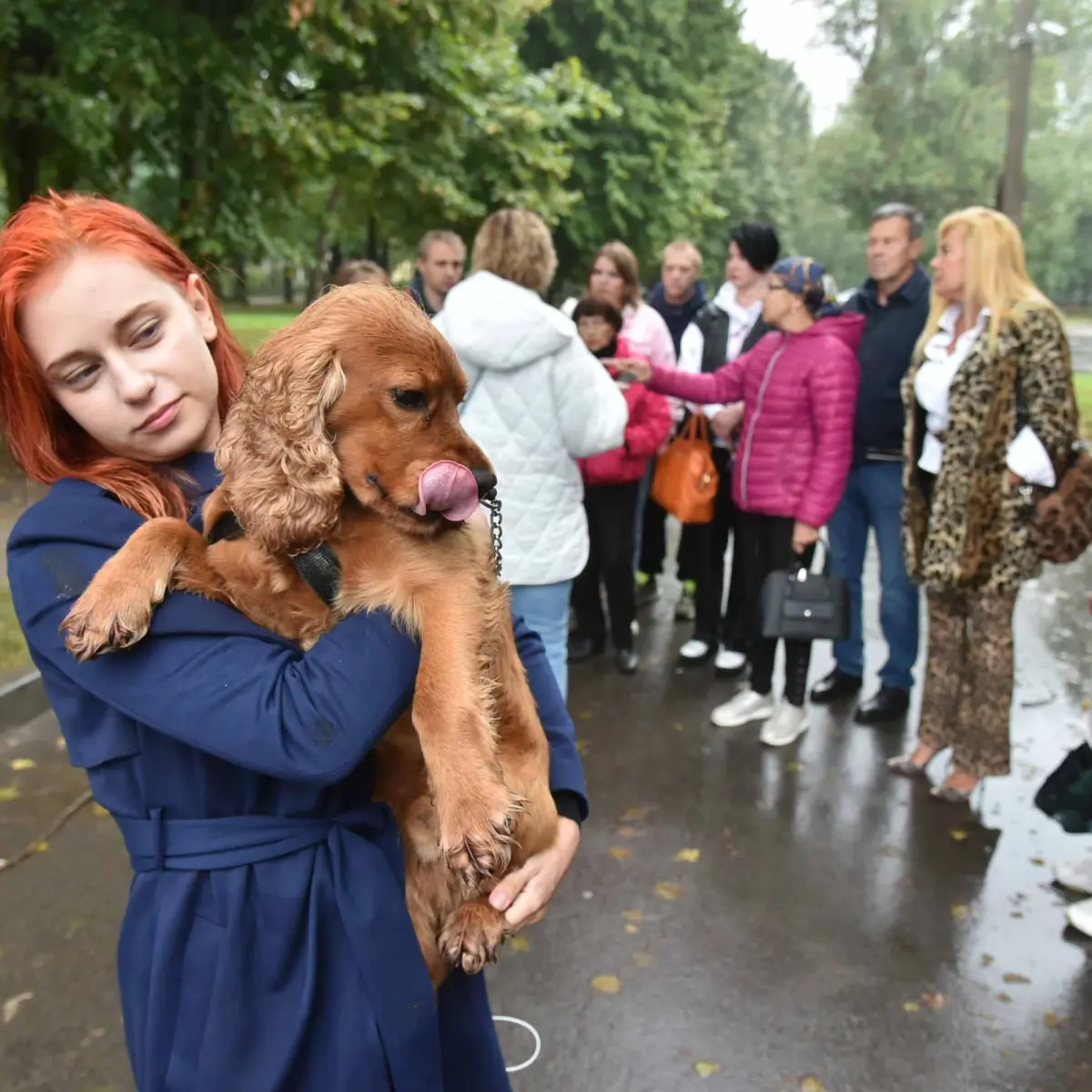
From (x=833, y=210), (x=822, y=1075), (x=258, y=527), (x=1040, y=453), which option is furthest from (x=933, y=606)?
(x=833, y=210)

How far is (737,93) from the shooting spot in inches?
1233

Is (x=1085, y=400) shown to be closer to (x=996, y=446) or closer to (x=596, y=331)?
(x=596, y=331)

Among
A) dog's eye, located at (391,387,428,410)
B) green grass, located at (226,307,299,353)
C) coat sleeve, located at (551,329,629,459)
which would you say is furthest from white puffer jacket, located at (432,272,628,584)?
dog's eye, located at (391,387,428,410)

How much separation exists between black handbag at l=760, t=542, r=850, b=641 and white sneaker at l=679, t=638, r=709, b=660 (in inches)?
74.2

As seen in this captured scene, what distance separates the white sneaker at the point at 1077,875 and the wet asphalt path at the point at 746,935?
3.9 inches

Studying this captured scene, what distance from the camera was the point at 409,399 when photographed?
176cm

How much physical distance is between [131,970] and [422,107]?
35.3ft

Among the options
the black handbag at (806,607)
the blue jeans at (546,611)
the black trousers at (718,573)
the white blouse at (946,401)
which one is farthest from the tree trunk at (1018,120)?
the blue jeans at (546,611)

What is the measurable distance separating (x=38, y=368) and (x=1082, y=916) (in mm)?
4815

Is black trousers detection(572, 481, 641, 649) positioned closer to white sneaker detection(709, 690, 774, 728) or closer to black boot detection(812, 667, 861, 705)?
white sneaker detection(709, 690, 774, 728)

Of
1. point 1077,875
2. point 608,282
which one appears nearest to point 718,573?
point 608,282

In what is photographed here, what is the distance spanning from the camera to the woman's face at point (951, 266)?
5.30 meters

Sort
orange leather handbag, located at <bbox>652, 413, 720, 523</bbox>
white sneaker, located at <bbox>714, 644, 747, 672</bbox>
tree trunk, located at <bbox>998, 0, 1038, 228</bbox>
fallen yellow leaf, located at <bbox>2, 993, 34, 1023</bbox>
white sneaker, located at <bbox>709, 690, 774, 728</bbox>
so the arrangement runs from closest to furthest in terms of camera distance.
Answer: fallen yellow leaf, located at <bbox>2, 993, 34, 1023</bbox>
white sneaker, located at <bbox>709, 690, 774, 728</bbox>
orange leather handbag, located at <bbox>652, 413, 720, 523</bbox>
white sneaker, located at <bbox>714, 644, 747, 672</bbox>
tree trunk, located at <bbox>998, 0, 1038, 228</bbox>

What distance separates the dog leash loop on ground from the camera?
3730 mm
